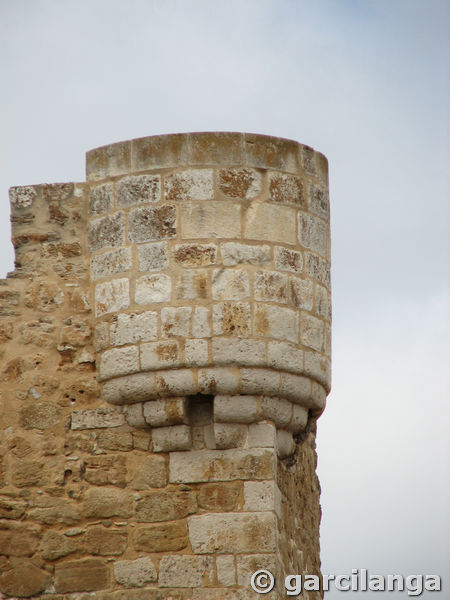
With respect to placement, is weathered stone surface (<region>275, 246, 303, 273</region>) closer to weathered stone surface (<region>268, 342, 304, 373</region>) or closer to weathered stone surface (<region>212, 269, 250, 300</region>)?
weathered stone surface (<region>212, 269, 250, 300</region>)

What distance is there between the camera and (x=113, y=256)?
10.5m

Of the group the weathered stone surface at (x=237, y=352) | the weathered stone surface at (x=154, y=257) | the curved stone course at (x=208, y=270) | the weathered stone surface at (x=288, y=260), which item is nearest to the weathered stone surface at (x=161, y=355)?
the curved stone course at (x=208, y=270)

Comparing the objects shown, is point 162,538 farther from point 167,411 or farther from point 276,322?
point 276,322

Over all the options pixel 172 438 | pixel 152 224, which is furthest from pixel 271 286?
pixel 172 438

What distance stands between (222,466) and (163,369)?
69 centimetres

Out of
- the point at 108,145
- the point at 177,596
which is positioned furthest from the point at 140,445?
the point at 108,145

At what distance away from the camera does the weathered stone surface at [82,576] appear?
1019cm

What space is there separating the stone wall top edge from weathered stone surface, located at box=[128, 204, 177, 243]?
0.92ft

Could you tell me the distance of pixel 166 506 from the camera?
402 inches

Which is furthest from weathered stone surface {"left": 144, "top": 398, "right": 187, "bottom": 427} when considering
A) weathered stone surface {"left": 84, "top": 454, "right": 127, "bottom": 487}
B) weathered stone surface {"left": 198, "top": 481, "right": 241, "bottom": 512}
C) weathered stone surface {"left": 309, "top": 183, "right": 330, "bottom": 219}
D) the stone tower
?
weathered stone surface {"left": 309, "top": 183, "right": 330, "bottom": 219}

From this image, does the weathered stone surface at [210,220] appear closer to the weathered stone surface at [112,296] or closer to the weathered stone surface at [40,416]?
the weathered stone surface at [112,296]

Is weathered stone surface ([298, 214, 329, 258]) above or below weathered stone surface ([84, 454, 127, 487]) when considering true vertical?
above

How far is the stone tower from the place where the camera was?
10141mm

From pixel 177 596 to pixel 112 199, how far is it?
250 cm
